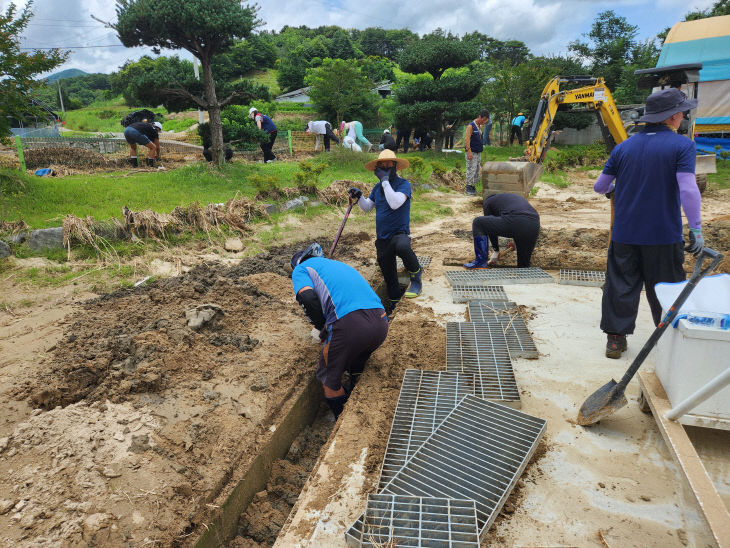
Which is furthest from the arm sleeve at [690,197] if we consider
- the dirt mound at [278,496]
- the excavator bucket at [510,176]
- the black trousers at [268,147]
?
the black trousers at [268,147]

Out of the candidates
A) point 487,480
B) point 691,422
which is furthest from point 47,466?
point 691,422

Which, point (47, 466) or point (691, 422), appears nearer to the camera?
point (691, 422)

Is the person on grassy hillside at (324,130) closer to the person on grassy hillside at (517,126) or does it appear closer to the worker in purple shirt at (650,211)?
the person on grassy hillside at (517,126)

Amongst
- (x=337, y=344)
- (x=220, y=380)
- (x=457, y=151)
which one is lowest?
(x=220, y=380)

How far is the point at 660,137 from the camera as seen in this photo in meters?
3.02

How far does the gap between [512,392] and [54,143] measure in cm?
1342

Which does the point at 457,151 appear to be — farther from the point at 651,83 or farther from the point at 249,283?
the point at 249,283

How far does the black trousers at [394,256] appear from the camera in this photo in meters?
4.74

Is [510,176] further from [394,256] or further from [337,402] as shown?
[337,402]

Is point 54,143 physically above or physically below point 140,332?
above

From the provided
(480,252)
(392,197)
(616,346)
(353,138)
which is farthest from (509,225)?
(353,138)

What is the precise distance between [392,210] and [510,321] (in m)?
1.69

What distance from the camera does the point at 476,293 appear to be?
182 inches

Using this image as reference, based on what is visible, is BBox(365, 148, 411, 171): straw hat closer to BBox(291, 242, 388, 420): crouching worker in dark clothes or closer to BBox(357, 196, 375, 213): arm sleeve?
BBox(357, 196, 375, 213): arm sleeve
